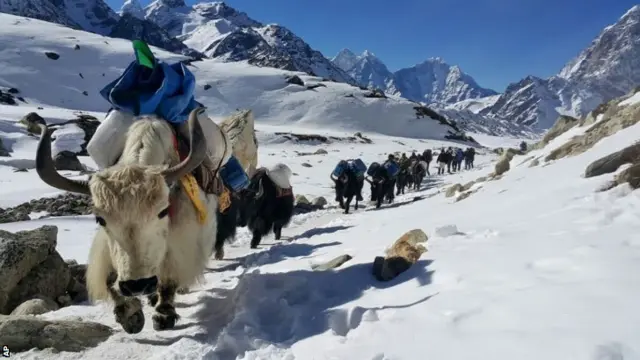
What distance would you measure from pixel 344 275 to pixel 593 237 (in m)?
1.57

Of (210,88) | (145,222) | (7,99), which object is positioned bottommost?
(145,222)

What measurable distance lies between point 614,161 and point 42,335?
4892 millimetres

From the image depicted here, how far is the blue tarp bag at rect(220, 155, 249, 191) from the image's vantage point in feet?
15.3

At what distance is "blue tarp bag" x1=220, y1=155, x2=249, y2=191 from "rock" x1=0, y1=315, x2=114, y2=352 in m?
2.13

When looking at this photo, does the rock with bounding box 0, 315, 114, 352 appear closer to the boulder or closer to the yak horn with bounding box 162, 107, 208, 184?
the boulder

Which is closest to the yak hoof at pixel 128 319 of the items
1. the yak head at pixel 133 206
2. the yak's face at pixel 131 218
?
the yak head at pixel 133 206

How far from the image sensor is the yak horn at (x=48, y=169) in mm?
2639

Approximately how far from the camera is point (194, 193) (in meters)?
3.22

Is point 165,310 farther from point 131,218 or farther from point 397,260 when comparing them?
point 397,260

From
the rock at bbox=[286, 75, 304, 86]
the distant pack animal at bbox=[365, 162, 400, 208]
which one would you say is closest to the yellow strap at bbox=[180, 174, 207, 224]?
the distant pack animal at bbox=[365, 162, 400, 208]

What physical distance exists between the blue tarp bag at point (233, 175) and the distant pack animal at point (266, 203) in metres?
2.11

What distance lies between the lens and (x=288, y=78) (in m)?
75.4

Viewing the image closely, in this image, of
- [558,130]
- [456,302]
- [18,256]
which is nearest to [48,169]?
[18,256]

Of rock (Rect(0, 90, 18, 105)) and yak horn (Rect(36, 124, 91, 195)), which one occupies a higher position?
rock (Rect(0, 90, 18, 105))
